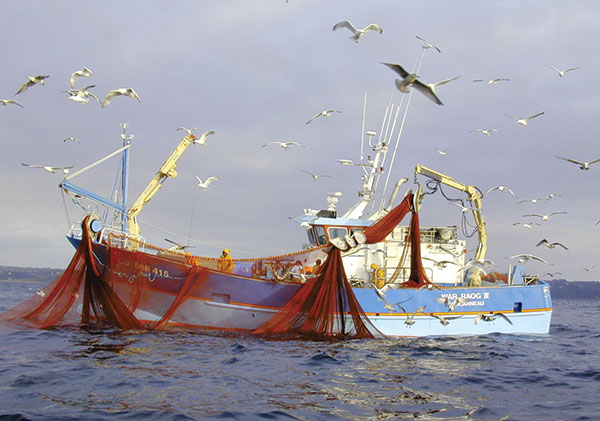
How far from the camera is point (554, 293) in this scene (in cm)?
15575

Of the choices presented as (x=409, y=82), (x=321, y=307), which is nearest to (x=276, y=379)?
(x=321, y=307)

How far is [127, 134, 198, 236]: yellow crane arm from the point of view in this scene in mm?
20984

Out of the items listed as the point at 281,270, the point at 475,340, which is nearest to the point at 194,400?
the point at 281,270

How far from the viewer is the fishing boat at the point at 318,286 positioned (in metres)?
15.5

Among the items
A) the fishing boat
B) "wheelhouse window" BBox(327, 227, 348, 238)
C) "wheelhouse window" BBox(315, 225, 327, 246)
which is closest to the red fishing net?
the fishing boat

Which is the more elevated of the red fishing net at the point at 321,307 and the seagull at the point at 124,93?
the seagull at the point at 124,93

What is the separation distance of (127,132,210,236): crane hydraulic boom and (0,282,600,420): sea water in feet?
22.1

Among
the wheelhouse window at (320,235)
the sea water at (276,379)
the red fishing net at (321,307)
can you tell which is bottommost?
the sea water at (276,379)

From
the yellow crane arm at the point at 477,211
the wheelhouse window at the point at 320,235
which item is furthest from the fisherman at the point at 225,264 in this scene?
the yellow crane arm at the point at 477,211

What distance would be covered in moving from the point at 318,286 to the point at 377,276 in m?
3.39

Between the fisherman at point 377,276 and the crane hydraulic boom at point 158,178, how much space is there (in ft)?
28.7

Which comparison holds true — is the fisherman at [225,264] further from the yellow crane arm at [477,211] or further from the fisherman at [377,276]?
the yellow crane arm at [477,211]

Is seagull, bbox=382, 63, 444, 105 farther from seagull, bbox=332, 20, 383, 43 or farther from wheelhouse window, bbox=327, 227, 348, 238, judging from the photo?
wheelhouse window, bbox=327, 227, 348, 238

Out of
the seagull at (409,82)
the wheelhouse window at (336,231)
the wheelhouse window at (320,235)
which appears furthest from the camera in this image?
the wheelhouse window at (320,235)
